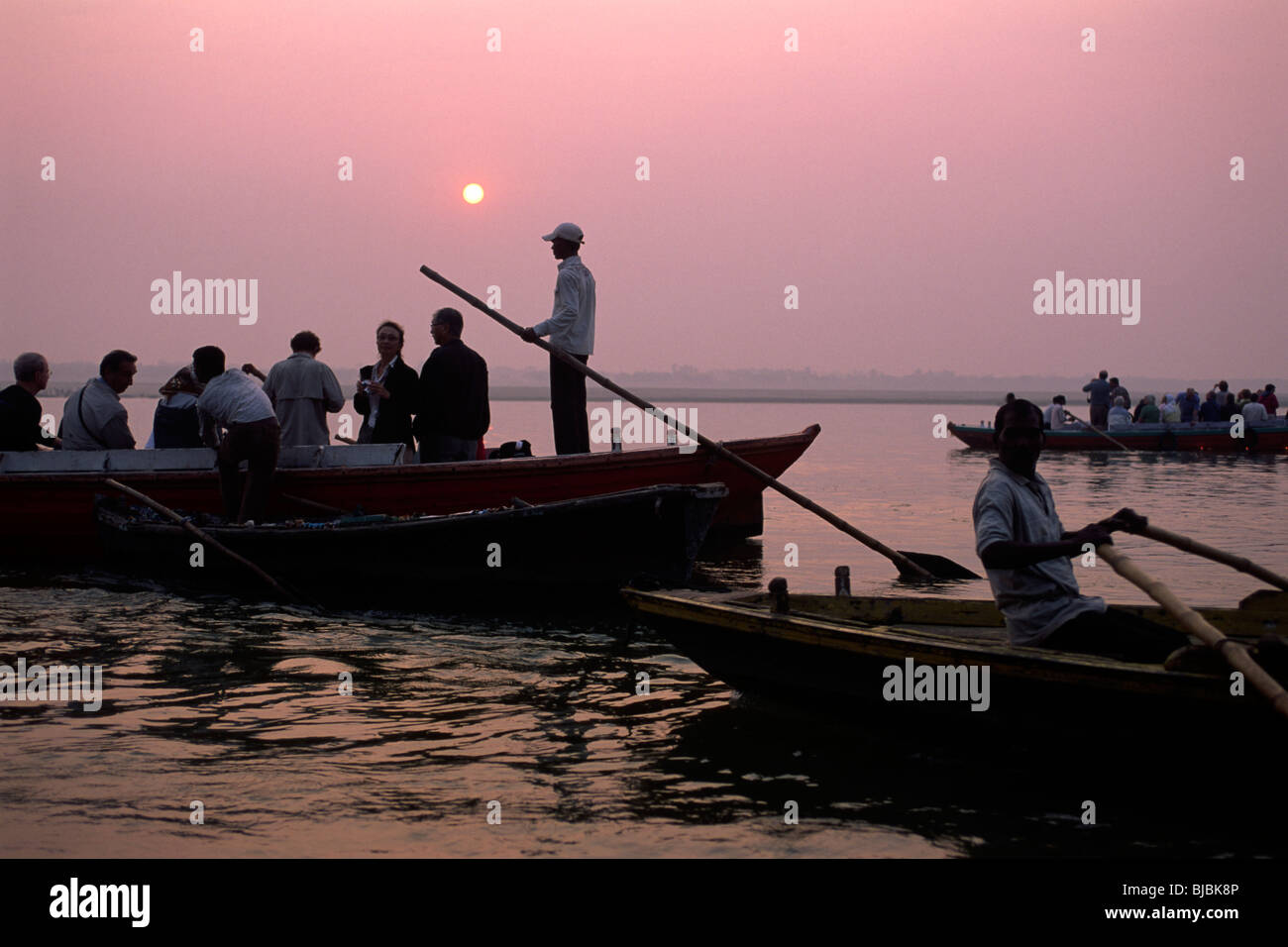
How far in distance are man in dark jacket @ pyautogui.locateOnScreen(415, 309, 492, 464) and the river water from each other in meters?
2.08

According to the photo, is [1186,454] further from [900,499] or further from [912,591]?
[912,591]

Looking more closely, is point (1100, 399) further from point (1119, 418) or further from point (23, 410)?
point (23, 410)

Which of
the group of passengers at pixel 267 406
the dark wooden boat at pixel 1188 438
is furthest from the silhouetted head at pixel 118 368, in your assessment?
the dark wooden boat at pixel 1188 438

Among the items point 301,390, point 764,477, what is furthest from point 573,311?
point 301,390

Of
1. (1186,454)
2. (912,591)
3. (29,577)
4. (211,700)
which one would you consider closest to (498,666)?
(211,700)

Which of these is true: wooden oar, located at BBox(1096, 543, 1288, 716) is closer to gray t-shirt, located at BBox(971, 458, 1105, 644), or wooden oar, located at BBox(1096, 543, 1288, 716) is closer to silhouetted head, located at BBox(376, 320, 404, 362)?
gray t-shirt, located at BBox(971, 458, 1105, 644)

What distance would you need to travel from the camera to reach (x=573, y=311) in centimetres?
1115

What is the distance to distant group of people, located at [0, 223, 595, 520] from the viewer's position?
1076 cm

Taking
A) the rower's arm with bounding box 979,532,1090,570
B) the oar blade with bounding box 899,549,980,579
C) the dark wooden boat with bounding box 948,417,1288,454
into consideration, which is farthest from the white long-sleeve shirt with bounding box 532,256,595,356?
the dark wooden boat with bounding box 948,417,1288,454

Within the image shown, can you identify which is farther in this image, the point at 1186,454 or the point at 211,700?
the point at 1186,454

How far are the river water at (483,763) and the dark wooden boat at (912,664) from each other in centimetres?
22

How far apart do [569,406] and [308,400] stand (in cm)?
250
